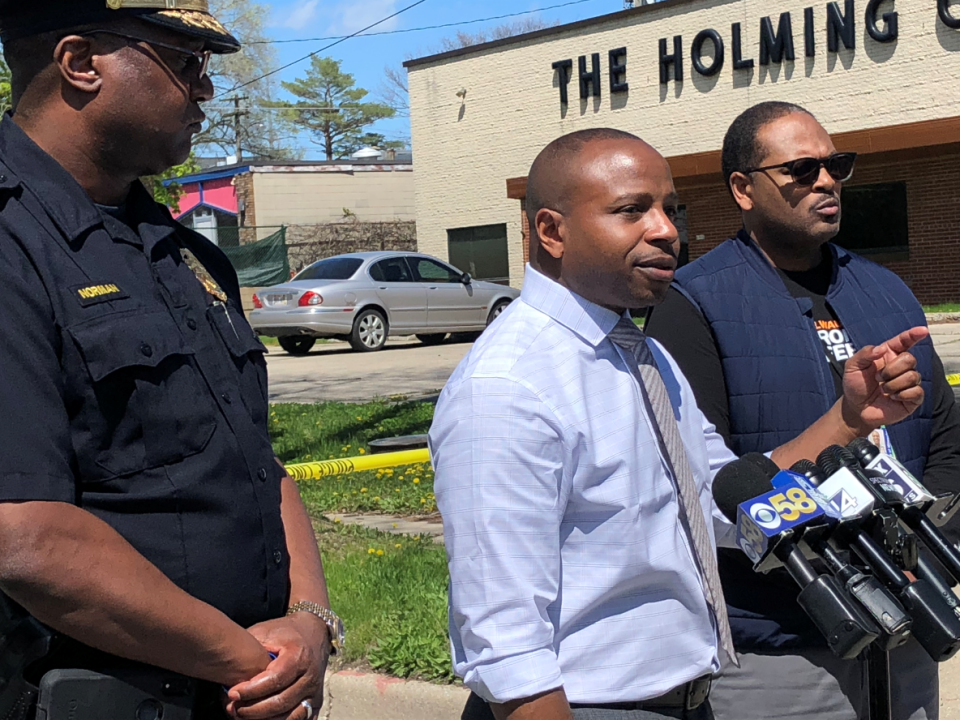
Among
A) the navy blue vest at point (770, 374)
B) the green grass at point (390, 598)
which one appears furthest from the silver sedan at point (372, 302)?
the navy blue vest at point (770, 374)

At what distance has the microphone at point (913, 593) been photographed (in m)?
2.23

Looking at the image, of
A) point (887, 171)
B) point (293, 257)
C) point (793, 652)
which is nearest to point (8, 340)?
point (793, 652)

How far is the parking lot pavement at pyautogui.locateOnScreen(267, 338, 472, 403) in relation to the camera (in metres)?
13.4

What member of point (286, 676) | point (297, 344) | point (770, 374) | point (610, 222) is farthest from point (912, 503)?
point (297, 344)

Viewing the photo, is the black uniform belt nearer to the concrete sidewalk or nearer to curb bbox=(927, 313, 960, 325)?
the concrete sidewalk

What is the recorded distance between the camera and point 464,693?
4449 millimetres

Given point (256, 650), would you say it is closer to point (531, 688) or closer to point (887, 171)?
point (531, 688)

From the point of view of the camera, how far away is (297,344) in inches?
776

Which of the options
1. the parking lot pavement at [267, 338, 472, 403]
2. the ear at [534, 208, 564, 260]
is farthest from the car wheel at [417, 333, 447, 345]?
the ear at [534, 208, 564, 260]

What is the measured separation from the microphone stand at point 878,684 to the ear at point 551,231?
108 centimetres

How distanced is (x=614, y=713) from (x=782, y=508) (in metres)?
0.50

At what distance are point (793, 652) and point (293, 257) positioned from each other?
31.3 metres

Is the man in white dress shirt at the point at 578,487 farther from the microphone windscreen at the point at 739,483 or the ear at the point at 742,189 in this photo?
the ear at the point at 742,189

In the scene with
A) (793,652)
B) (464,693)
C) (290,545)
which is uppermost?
(290,545)
